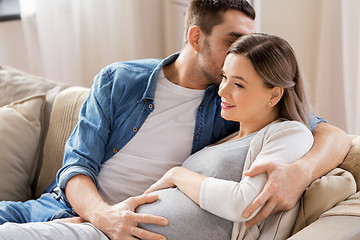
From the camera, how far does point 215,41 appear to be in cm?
154

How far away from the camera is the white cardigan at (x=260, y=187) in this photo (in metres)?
1.17

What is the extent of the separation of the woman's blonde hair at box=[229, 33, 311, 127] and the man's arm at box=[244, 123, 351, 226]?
0.11m

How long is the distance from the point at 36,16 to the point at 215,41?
140 centimetres

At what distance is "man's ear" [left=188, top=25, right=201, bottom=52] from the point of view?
159cm

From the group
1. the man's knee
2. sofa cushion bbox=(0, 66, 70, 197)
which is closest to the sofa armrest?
the man's knee

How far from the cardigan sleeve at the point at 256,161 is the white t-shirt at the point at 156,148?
34 cm

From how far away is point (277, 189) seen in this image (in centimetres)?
118

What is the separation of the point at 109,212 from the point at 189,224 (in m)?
0.25

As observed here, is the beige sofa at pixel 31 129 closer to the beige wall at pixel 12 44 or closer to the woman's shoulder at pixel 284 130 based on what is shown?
the beige wall at pixel 12 44

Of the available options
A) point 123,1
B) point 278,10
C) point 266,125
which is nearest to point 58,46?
point 123,1

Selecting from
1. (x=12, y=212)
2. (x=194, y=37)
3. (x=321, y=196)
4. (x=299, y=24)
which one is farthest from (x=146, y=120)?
(x=299, y=24)

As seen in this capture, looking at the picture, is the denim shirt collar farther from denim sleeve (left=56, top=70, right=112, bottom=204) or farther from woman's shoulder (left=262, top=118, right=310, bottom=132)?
woman's shoulder (left=262, top=118, right=310, bottom=132)

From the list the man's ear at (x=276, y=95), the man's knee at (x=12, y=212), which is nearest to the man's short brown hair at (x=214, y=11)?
the man's ear at (x=276, y=95)

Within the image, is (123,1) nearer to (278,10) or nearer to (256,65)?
(278,10)
